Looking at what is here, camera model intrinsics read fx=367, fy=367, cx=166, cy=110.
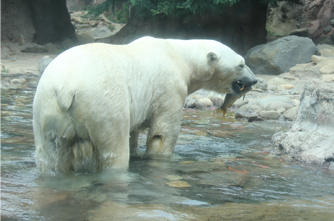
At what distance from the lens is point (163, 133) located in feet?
12.1

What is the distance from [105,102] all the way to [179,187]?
884 mm

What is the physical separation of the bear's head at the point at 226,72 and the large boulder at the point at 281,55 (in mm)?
7919

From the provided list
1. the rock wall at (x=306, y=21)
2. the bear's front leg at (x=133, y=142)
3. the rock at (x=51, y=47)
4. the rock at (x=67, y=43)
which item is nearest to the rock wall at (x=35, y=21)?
the rock at (x=67, y=43)

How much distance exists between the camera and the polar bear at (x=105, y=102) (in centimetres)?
264

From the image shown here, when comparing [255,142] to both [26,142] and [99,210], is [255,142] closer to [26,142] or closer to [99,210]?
[26,142]

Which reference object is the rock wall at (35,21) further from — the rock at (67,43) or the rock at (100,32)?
the rock at (100,32)


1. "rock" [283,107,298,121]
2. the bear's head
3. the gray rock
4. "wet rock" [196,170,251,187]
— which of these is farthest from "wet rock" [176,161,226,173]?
the gray rock

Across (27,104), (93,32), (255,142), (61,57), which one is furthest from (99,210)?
(93,32)

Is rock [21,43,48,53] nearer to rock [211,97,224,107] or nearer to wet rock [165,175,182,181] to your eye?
rock [211,97,224,107]

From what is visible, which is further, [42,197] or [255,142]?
[255,142]

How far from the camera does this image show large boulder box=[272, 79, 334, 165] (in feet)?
13.0

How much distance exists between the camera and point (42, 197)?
2354mm

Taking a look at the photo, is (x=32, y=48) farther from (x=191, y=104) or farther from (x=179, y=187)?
(x=179, y=187)

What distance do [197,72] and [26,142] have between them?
2114mm
